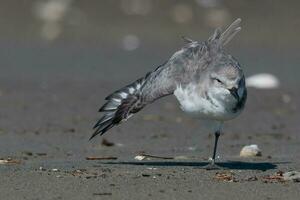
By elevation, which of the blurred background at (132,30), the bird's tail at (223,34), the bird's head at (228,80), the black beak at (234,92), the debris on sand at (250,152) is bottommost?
the debris on sand at (250,152)

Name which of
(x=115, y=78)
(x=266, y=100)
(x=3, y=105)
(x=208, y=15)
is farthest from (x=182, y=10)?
(x=3, y=105)

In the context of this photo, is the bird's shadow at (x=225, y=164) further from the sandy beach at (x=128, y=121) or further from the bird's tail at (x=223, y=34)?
the bird's tail at (x=223, y=34)

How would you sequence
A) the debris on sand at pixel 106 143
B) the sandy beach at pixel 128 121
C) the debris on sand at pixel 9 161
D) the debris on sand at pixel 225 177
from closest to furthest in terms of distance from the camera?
the sandy beach at pixel 128 121 < the debris on sand at pixel 225 177 < the debris on sand at pixel 9 161 < the debris on sand at pixel 106 143

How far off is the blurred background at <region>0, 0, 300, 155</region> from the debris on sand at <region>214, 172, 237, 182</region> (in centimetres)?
371

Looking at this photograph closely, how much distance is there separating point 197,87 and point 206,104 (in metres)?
0.17

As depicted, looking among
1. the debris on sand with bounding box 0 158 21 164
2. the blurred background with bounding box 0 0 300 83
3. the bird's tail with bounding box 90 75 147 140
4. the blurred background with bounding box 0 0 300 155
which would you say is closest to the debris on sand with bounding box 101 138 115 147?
the bird's tail with bounding box 90 75 147 140

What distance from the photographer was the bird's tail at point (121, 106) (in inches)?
331

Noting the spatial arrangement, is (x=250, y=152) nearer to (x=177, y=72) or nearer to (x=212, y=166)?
(x=212, y=166)

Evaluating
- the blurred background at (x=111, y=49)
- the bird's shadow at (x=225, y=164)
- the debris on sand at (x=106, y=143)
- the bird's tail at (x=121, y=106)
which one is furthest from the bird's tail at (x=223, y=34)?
the blurred background at (x=111, y=49)

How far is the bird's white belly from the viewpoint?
764cm

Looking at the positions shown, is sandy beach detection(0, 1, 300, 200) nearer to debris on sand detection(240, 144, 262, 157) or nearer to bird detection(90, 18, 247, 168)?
debris on sand detection(240, 144, 262, 157)

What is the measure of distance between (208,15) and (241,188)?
43.4ft

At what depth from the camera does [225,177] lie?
7.20 m

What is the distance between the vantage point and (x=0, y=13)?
19.8 meters
